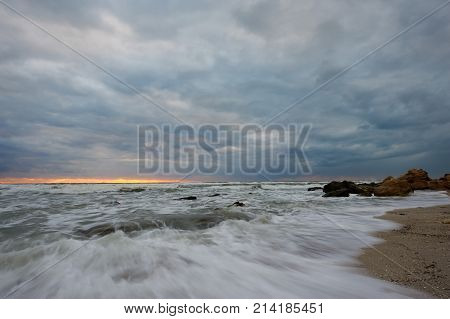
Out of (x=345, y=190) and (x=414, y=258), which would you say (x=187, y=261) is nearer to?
(x=414, y=258)

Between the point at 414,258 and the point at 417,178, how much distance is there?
20336 millimetres

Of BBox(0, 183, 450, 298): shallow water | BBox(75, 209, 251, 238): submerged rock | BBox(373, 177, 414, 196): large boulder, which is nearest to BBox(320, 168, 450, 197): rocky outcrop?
BBox(373, 177, 414, 196): large boulder

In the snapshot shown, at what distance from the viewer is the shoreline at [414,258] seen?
8.50 feet

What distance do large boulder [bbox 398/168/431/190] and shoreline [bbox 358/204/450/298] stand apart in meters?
16.7

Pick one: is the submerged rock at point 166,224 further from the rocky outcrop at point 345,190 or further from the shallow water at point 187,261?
the rocky outcrop at point 345,190

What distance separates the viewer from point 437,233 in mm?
4684

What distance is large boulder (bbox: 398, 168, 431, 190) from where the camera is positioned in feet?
62.8

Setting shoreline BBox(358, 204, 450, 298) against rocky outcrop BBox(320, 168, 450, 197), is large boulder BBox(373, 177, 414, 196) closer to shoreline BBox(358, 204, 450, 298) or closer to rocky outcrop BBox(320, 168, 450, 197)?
rocky outcrop BBox(320, 168, 450, 197)

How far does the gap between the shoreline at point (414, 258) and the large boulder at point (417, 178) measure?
54.9ft

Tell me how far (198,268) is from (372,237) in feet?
10.9

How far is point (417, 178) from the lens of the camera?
19.9 metres

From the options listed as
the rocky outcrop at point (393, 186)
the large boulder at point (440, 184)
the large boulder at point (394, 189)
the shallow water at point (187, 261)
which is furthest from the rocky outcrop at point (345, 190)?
the shallow water at point (187, 261)

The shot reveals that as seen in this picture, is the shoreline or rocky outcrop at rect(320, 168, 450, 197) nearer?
the shoreline
